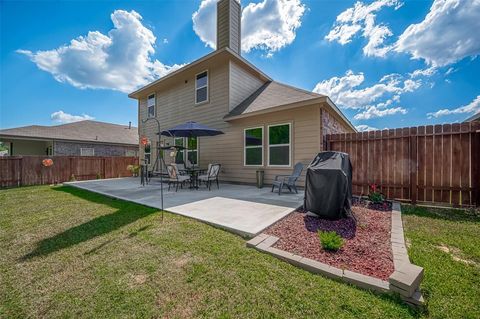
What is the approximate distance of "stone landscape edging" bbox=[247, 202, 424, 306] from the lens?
181cm

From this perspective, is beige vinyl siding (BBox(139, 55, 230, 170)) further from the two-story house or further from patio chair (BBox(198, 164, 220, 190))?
patio chair (BBox(198, 164, 220, 190))

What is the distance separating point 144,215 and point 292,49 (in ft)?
36.5

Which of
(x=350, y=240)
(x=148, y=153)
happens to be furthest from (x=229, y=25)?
(x=350, y=240)

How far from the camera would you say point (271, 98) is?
28.3 feet

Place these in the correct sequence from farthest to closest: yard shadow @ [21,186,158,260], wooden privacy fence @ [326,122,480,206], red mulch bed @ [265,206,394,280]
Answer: wooden privacy fence @ [326,122,480,206] < yard shadow @ [21,186,158,260] < red mulch bed @ [265,206,394,280]

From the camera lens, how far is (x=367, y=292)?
1.91 metres

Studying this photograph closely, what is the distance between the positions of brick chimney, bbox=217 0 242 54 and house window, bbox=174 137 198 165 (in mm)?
4711

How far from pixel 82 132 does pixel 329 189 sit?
799 inches

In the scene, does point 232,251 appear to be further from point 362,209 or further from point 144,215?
point 362,209

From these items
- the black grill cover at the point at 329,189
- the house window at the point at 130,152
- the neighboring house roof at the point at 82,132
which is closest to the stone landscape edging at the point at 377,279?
the black grill cover at the point at 329,189

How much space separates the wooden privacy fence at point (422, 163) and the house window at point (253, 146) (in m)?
3.26

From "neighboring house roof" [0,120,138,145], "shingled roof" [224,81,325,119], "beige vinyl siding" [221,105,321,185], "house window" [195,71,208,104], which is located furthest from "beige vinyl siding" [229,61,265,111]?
"neighboring house roof" [0,120,138,145]

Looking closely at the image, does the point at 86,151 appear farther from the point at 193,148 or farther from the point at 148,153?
the point at 193,148

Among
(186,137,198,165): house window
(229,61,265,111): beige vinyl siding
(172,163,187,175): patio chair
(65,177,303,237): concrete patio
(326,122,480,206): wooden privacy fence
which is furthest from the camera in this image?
(186,137,198,165): house window
